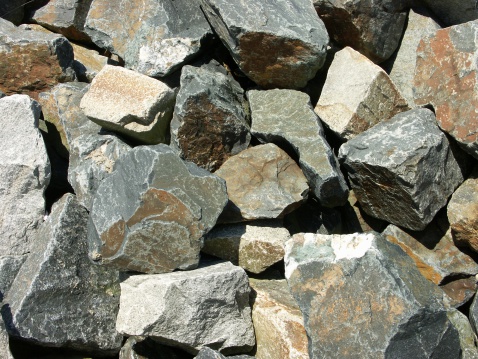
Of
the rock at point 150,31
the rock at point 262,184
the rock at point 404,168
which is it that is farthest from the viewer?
the rock at point 150,31

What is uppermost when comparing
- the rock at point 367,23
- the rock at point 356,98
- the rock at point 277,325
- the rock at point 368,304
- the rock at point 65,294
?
the rock at point 367,23

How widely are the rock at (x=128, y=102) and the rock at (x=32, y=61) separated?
22.1 inches

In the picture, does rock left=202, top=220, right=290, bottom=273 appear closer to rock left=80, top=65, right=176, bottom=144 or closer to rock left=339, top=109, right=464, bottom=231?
rock left=339, top=109, right=464, bottom=231

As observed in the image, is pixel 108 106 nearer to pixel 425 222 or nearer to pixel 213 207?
pixel 213 207

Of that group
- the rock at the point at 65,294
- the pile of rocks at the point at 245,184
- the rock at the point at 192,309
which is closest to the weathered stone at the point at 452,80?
the pile of rocks at the point at 245,184

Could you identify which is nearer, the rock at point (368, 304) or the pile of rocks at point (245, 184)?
the rock at point (368, 304)

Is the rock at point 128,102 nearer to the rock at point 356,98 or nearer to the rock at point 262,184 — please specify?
the rock at point 262,184

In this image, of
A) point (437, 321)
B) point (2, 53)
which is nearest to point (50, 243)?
point (2, 53)

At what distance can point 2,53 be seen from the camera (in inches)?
137

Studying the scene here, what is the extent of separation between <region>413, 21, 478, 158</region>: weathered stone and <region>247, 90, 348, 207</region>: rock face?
0.54 metres

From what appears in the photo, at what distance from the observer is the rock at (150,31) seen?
10.6 feet

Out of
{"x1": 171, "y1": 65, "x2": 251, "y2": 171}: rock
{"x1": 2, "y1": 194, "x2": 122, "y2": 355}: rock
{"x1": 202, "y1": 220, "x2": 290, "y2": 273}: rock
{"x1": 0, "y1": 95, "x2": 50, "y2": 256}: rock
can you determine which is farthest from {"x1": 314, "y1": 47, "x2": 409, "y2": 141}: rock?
{"x1": 0, "y1": 95, "x2": 50, "y2": 256}: rock

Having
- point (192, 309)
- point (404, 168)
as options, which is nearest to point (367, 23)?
point (404, 168)

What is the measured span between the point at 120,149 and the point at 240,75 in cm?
84
